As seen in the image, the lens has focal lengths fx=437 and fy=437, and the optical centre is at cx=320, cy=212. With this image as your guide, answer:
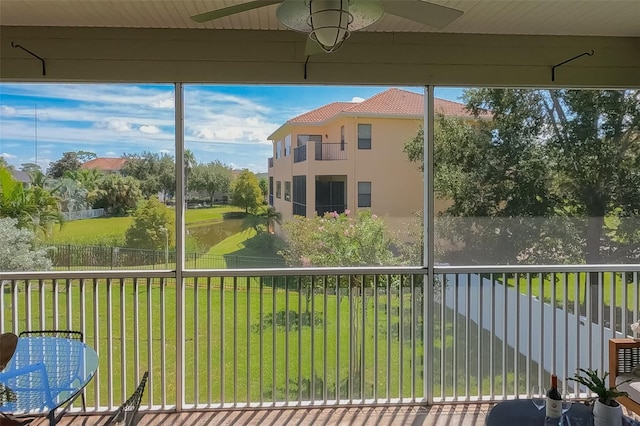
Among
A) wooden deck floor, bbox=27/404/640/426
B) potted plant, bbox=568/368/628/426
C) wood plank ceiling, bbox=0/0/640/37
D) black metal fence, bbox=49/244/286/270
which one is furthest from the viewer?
black metal fence, bbox=49/244/286/270

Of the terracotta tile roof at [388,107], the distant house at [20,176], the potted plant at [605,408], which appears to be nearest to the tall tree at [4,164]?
the distant house at [20,176]

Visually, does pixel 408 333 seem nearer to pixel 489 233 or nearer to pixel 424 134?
pixel 489 233

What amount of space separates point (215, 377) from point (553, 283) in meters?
2.55

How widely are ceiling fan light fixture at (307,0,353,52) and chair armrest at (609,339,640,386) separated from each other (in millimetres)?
2511

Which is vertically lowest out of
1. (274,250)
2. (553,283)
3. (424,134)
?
(553,283)

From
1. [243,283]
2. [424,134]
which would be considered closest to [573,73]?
[424,134]

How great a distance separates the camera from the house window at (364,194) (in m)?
3.07

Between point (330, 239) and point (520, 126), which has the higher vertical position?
point (520, 126)

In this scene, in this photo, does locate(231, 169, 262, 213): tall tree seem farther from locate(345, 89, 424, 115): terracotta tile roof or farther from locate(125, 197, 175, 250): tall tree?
locate(345, 89, 424, 115): terracotta tile roof

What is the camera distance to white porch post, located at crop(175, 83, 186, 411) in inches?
116

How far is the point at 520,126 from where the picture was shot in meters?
3.09

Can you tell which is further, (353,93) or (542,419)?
(353,93)

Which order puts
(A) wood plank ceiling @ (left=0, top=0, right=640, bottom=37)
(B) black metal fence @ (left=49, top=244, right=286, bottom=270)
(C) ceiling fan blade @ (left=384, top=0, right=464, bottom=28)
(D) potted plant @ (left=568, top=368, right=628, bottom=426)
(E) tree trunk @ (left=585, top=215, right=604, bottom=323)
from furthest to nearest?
(E) tree trunk @ (left=585, top=215, right=604, bottom=323) < (B) black metal fence @ (left=49, top=244, right=286, bottom=270) < (A) wood plank ceiling @ (left=0, top=0, right=640, bottom=37) < (D) potted plant @ (left=568, top=368, right=628, bottom=426) < (C) ceiling fan blade @ (left=384, top=0, right=464, bottom=28)

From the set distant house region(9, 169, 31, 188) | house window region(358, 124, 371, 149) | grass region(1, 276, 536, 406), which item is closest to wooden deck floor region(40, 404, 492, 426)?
grass region(1, 276, 536, 406)
